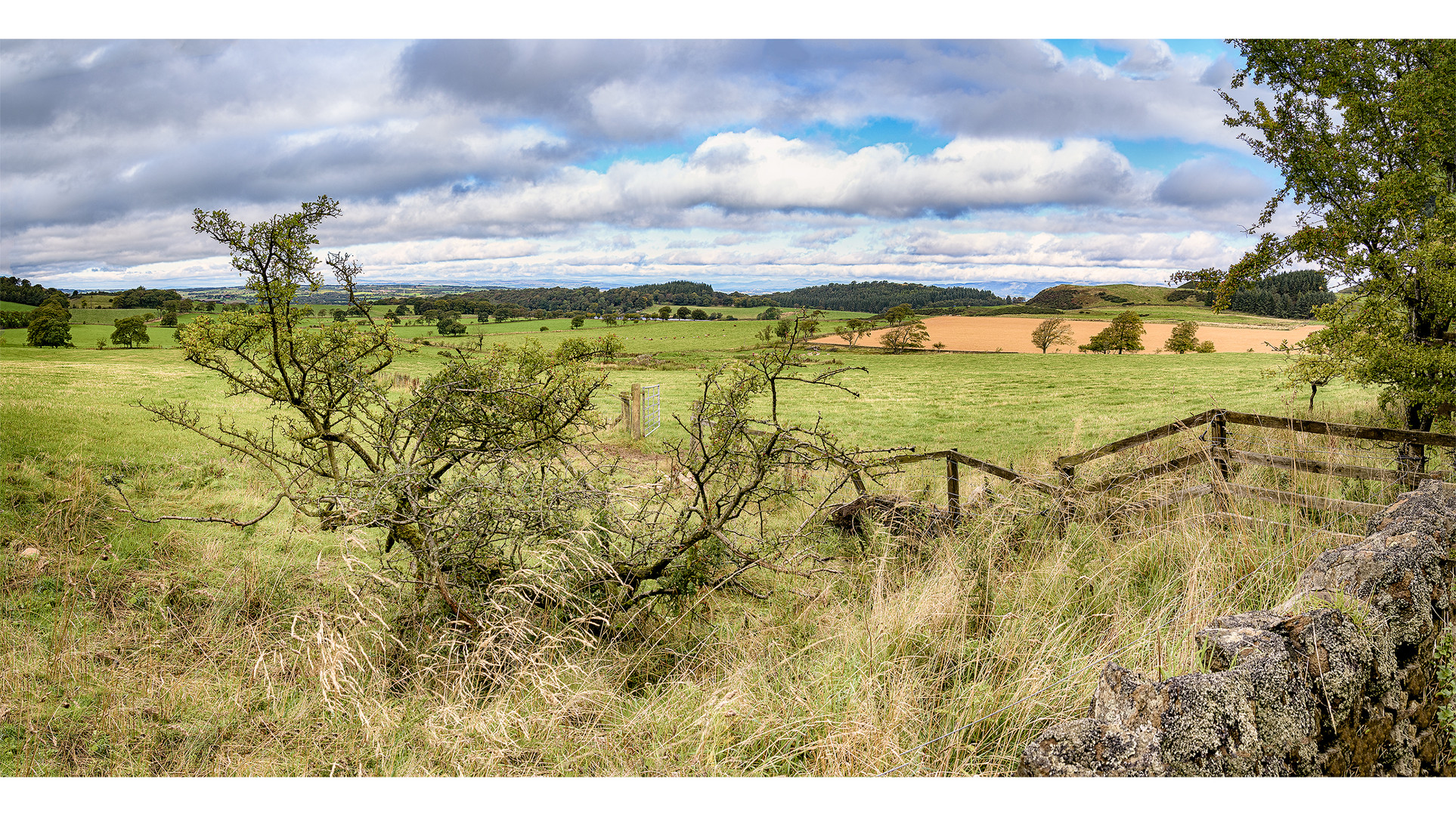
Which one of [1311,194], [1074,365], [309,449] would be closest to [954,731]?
[309,449]

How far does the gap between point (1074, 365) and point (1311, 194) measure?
21.3 metres

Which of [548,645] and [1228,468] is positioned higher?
[1228,468]

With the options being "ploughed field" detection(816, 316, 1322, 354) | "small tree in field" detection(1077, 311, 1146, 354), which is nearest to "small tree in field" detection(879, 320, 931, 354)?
"ploughed field" detection(816, 316, 1322, 354)

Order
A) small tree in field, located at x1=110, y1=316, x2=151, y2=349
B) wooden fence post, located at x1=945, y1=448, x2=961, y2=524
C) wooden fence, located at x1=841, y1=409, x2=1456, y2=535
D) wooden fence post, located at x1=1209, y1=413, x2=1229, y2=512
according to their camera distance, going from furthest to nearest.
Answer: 1. small tree in field, located at x1=110, y1=316, x2=151, y2=349
2. wooden fence post, located at x1=945, y1=448, x2=961, y2=524
3. wooden fence post, located at x1=1209, y1=413, x2=1229, y2=512
4. wooden fence, located at x1=841, y1=409, x2=1456, y2=535

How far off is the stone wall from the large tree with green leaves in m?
7.27

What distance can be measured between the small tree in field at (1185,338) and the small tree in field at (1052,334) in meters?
4.22

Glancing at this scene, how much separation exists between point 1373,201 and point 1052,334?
22.3 meters

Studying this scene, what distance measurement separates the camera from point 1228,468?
7.26 meters

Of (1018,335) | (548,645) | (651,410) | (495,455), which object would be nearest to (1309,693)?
(548,645)

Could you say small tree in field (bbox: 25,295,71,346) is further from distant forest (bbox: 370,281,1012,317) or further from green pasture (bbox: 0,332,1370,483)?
distant forest (bbox: 370,281,1012,317)

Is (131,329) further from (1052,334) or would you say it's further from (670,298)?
(1052,334)

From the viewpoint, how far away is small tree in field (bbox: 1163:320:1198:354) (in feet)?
95.7

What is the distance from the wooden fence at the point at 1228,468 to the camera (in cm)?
663

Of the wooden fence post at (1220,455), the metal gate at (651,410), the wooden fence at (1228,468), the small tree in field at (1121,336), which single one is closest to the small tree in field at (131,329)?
the wooden fence at (1228,468)
